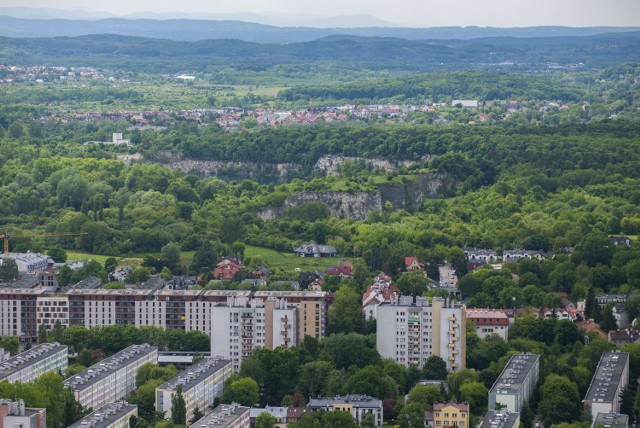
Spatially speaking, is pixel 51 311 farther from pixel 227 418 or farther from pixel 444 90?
pixel 444 90

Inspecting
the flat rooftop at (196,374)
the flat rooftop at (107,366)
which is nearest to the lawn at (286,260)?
the flat rooftop at (107,366)

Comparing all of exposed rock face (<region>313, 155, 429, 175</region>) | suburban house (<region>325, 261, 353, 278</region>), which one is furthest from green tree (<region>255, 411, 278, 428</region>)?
exposed rock face (<region>313, 155, 429, 175</region>)

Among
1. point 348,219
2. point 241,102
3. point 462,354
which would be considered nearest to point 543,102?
point 241,102

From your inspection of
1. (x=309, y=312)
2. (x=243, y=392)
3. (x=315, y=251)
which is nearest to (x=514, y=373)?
(x=243, y=392)

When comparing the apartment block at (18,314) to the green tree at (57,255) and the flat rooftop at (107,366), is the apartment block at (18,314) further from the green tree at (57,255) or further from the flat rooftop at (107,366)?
the green tree at (57,255)

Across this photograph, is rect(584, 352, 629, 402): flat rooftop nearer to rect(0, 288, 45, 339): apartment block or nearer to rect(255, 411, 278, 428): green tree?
rect(255, 411, 278, 428): green tree

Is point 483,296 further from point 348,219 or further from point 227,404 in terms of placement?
point 348,219

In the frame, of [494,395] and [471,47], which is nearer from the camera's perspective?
[494,395]
